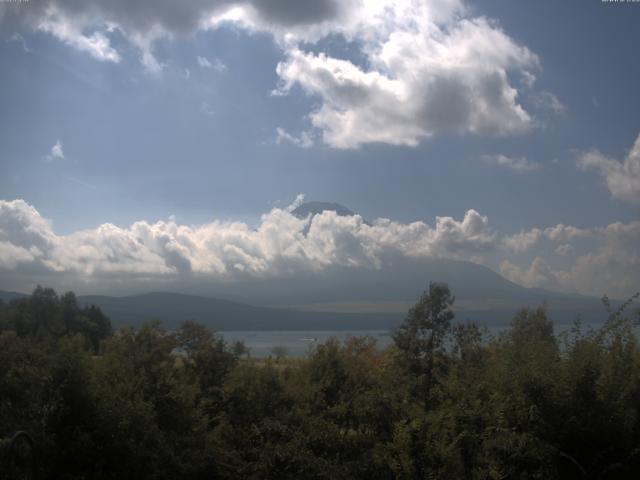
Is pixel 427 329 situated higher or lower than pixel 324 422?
higher

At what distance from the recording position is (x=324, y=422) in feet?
48.1

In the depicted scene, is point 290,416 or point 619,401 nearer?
point 619,401

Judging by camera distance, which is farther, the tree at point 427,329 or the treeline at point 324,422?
the tree at point 427,329

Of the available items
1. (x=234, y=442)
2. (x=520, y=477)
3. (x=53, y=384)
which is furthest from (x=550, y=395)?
(x=53, y=384)

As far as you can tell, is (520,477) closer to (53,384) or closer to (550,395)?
(550,395)

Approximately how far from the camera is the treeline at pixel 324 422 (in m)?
11.2

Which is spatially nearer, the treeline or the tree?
the treeline

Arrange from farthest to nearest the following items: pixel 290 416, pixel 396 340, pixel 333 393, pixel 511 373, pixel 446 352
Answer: pixel 396 340
pixel 446 352
pixel 333 393
pixel 290 416
pixel 511 373

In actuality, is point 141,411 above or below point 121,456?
above

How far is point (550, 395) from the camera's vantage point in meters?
12.8

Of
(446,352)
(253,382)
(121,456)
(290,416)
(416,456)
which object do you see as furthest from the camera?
(446,352)

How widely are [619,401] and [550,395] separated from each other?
5.20ft

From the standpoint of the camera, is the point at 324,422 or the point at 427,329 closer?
the point at 324,422

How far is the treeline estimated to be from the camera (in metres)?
11.2
